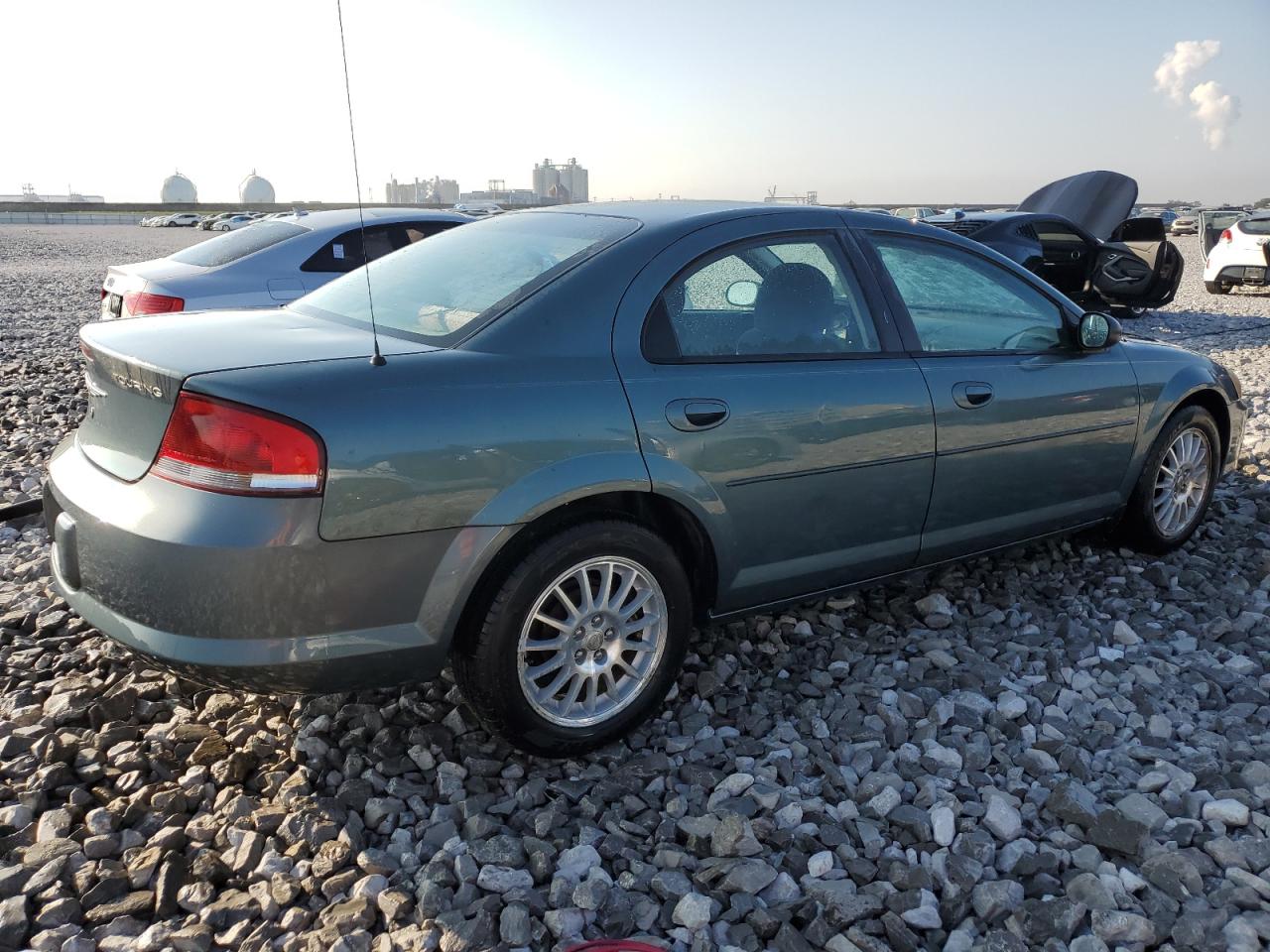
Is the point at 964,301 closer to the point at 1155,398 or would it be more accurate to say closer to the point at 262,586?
the point at 1155,398

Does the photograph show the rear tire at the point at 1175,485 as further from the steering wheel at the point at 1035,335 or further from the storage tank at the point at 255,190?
the storage tank at the point at 255,190

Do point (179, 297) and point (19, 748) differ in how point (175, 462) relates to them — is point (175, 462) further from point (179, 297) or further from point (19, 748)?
point (179, 297)

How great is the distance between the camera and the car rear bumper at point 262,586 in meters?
2.42

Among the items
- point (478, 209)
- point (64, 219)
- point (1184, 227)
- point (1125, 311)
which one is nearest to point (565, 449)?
point (1125, 311)

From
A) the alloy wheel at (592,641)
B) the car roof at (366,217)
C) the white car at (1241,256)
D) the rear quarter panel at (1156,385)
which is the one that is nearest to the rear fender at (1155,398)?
the rear quarter panel at (1156,385)

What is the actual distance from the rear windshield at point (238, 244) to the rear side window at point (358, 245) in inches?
11.5

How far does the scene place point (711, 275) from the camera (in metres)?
Answer: 3.20

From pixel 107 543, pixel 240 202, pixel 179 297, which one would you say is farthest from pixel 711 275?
pixel 240 202

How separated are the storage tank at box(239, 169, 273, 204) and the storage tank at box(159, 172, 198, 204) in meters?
11.1

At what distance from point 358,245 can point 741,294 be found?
16.5ft

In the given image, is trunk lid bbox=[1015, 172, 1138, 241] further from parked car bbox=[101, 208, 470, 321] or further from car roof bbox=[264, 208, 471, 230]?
parked car bbox=[101, 208, 470, 321]

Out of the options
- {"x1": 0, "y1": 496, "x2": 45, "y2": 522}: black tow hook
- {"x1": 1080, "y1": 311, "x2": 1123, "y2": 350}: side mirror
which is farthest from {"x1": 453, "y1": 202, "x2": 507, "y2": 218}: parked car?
{"x1": 1080, "y1": 311, "x2": 1123, "y2": 350}: side mirror

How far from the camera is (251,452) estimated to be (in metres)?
2.41

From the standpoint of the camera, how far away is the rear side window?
7.40m
